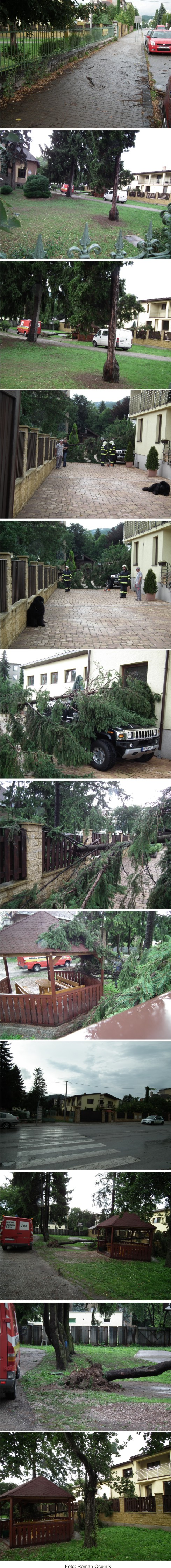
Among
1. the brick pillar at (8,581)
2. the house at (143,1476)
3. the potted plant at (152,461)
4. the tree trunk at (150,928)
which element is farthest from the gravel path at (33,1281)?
the potted plant at (152,461)

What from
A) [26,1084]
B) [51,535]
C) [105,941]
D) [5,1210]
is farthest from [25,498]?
[5,1210]

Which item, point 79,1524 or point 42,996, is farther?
point 42,996

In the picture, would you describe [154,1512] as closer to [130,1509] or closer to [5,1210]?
[130,1509]

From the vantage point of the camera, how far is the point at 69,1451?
7.31 meters

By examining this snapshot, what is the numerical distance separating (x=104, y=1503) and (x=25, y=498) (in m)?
4.85

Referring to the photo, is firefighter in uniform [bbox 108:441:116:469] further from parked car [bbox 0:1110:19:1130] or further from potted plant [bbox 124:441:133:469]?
parked car [bbox 0:1110:19:1130]

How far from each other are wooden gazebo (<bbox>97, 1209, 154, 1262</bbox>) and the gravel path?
253 millimetres

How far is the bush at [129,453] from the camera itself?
7.54 metres

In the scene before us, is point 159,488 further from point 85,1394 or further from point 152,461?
point 85,1394

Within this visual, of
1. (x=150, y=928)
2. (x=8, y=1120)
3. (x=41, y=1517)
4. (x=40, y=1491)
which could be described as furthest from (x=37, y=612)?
(x=41, y=1517)

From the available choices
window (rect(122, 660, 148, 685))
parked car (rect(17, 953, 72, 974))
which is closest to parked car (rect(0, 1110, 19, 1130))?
parked car (rect(17, 953, 72, 974))

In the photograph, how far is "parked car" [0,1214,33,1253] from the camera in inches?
299

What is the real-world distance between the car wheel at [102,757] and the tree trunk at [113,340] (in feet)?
5.86

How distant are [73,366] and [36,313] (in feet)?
1.05
